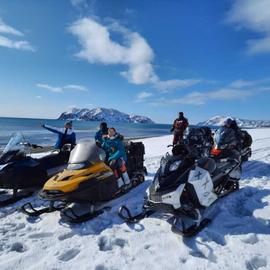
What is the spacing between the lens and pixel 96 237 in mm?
4184

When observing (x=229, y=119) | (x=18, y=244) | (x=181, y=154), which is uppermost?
(x=229, y=119)

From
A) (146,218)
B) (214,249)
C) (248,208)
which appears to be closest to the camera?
(214,249)

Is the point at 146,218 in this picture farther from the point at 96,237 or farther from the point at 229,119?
the point at 229,119

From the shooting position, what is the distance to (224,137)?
8.40 m

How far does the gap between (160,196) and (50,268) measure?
1836 mm

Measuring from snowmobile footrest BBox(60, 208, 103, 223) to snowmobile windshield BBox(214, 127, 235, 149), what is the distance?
174 inches

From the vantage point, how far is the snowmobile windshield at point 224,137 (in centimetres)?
821

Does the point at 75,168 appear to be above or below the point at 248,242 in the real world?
above

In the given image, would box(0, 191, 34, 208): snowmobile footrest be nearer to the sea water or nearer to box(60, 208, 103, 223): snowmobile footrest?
box(60, 208, 103, 223): snowmobile footrest

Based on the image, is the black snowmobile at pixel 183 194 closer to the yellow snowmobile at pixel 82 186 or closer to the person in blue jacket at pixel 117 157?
the yellow snowmobile at pixel 82 186

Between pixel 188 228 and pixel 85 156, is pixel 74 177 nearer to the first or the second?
pixel 85 156

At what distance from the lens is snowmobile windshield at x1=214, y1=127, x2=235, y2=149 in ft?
26.9

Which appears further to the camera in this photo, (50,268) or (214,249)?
(214,249)

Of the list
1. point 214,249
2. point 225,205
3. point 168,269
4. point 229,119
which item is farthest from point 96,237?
point 229,119
